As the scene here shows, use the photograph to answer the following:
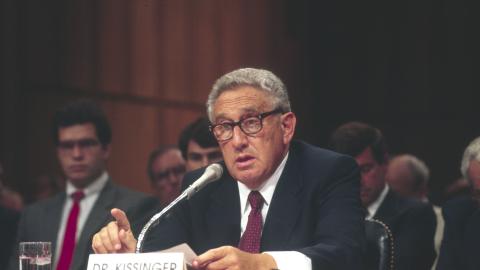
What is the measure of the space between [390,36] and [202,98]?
2.35 m

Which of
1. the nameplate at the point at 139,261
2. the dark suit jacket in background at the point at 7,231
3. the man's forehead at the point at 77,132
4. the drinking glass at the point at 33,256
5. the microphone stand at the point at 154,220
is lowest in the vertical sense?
the dark suit jacket in background at the point at 7,231

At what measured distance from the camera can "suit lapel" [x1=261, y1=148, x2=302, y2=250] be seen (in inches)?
110

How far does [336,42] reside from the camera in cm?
1019

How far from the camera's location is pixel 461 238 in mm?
3438

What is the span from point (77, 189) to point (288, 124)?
5.97 ft

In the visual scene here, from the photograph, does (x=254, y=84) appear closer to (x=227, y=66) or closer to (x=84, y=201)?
(x=84, y=201)

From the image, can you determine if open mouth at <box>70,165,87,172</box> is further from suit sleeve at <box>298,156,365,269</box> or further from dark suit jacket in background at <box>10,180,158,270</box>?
suit sleeve at <box>298,156,365,269</box>

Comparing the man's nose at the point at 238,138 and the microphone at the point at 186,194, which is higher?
the man's nose at the point at 238,138

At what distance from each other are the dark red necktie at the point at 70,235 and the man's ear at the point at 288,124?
1.58 metres

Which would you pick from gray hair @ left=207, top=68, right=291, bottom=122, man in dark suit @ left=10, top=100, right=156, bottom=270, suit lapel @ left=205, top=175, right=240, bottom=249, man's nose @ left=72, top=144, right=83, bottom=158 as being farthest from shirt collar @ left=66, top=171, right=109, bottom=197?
gray hair @ left=207, top=68, right=291, bottom=122

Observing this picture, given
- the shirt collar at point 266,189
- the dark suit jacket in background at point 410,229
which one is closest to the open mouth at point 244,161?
the shirt collar at point 266,189

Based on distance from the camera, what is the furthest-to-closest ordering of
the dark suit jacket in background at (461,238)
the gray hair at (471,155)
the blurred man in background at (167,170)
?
1. the blurred man in background at (167,170)
2. the gray hair at (471,155)
3. the dark suit jacket in background at (461,238)

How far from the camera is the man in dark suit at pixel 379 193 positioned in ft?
13.2

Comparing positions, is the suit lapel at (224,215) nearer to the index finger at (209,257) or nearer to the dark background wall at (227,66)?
the index finger at (209,257)
